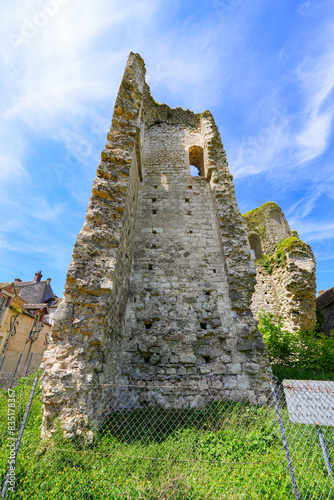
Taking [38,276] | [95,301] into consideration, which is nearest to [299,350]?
[95,301]

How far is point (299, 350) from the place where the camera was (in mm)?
8234

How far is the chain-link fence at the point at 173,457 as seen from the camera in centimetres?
292

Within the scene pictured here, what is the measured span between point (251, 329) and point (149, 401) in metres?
2.93

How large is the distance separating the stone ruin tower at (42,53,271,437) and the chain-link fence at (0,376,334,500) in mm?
365

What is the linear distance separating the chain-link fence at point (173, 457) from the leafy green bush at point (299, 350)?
4.01m

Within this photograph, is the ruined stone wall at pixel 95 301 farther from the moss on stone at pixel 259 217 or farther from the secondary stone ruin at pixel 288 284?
the moss on stone at pixel 259 217

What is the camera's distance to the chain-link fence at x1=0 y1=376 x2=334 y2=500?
2922mm

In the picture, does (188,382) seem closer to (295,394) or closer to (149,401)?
(149,401)

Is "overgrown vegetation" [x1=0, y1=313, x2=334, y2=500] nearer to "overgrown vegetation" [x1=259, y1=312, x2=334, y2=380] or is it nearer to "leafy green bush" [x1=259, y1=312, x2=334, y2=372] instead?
"overgrown vegetation" [x1=259, y1=312, x2=334, y2=380]

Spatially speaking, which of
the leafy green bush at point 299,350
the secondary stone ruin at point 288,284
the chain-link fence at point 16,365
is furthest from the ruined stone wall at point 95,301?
the secondary stone ruin at point 288,284

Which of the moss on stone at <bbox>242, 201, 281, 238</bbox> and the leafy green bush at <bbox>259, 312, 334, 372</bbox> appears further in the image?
the moss on stone at <bbox>242, 201, 281, 238</bbox>

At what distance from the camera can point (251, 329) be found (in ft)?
19.3

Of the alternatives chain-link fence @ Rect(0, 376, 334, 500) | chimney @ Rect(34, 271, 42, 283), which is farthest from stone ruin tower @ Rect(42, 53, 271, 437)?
chimney @ Rect(34, 271, 42, 283)

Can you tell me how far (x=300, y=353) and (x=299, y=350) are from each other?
102 mm
